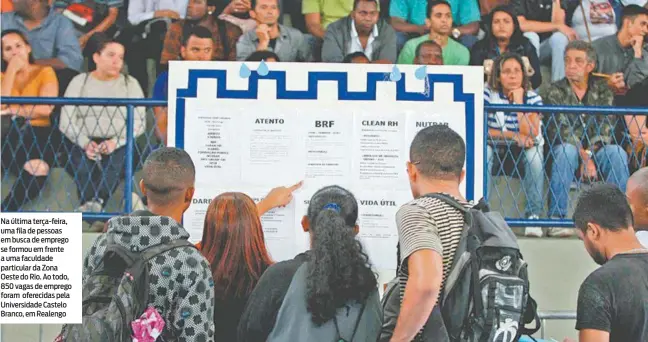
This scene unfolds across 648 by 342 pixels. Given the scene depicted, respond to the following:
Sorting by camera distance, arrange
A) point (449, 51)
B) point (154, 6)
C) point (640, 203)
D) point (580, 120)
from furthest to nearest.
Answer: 1. point (154, 6)
2. point (449, 51)
3. point (580, 120)
4. point (640, 203)

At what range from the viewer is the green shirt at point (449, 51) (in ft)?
25.4

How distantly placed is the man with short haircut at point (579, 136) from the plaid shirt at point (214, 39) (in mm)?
2541

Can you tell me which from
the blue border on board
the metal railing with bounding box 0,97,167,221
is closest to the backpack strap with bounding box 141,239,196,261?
the blue border on board

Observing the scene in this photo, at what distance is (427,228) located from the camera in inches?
137

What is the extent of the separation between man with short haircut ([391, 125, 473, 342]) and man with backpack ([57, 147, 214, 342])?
2.33 feet

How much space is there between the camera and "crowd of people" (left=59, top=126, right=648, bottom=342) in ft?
11.1

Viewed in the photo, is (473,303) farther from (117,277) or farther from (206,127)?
(206,127)

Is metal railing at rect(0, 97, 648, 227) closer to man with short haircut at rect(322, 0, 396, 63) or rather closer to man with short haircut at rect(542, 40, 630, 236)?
man with short haircut at rect(542, 40, 630, 236)

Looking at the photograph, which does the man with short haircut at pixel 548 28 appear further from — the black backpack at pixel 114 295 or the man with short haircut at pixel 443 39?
the black backpack at pixel 114 295

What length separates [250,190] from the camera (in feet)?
17.2

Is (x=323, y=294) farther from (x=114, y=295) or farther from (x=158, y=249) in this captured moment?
(x=114, y=295)

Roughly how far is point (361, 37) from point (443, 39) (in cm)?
68

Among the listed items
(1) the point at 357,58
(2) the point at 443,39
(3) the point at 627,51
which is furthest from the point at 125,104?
(3) the point at 627,51

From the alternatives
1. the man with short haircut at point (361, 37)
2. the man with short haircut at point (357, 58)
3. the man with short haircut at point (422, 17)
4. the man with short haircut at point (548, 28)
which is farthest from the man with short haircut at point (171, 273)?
the man with short haircut at point (548, 28)
